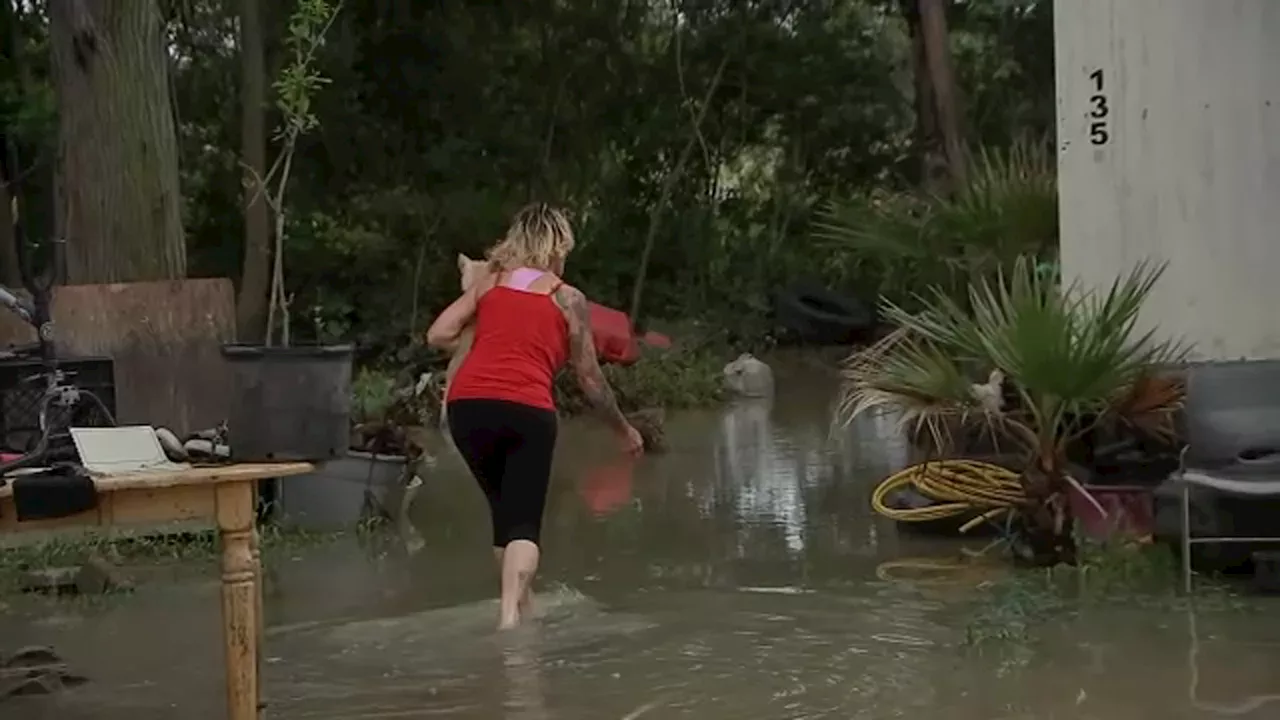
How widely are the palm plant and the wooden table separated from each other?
339 cm

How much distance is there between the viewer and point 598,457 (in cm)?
1213

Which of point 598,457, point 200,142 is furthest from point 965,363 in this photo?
point 200,142

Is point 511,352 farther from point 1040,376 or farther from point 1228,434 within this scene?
point 1228,434

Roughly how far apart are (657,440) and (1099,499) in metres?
5.11

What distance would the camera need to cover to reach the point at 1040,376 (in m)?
7.28

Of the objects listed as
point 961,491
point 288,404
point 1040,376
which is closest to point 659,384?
point 961,491

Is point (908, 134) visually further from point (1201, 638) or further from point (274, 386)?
point (274, 386)

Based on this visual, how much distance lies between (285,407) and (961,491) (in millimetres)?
3940

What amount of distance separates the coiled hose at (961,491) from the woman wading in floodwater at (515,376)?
212 centimetres

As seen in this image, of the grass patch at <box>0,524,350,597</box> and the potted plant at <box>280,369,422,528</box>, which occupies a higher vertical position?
the potted plant at <box>280,369,422,528</box>

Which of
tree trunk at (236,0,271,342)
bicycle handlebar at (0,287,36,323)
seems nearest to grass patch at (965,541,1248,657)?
bicycle handlebar at (0,287,36,323)

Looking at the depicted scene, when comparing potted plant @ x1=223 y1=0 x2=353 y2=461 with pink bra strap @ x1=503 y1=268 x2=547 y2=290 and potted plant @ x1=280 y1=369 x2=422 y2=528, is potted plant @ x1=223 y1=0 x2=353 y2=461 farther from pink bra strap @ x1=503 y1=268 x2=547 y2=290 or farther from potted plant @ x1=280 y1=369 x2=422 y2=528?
potted plant @ x1=280 y1=369 x2=422 y2=528

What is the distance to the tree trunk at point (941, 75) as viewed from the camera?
18078 mm

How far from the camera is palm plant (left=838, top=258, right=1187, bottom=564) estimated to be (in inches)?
285
